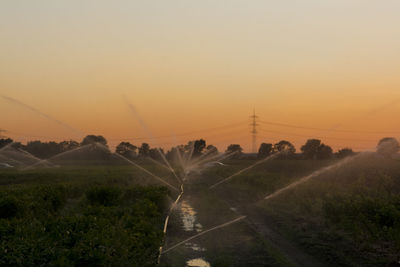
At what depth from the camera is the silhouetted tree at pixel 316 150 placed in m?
131

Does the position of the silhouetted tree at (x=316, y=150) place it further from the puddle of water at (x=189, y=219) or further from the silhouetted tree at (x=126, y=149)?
the puddle of water at (x=189, y=219)

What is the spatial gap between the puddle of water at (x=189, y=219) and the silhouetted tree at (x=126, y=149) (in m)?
137

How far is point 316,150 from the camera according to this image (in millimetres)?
132375

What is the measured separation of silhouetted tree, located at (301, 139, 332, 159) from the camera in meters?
131

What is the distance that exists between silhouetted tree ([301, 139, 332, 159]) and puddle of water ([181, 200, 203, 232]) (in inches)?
4441

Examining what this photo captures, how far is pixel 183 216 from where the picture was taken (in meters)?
21.5

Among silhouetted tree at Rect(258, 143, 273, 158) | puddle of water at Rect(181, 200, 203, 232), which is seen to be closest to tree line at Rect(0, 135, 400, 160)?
silhouetted tree at Rect(258, 143, 273, 158)

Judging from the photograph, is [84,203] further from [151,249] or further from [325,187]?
[325,187]

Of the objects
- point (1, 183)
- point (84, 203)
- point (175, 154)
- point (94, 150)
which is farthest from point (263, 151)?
point (84, 203)

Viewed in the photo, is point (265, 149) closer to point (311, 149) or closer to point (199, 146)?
point (311, 149)

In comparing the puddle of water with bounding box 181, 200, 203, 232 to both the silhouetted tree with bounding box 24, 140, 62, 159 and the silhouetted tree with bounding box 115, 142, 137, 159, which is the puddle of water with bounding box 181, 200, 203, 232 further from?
the silhouetted tree with bounding box 115, 142, 137, 159

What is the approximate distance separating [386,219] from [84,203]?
18.0m

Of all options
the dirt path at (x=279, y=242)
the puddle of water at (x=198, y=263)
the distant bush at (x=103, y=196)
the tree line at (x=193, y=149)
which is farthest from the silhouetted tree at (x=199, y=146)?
the puddle of water at (x=198, y=263)

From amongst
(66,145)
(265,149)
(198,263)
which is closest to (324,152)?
(265,149)
